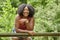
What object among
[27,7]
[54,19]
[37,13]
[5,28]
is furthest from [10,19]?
[27,7]

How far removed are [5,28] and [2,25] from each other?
35 centimetres

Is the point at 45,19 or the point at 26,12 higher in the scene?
the point at 26,12

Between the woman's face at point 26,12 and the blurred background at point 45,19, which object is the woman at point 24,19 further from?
the blurred background at point 45,19

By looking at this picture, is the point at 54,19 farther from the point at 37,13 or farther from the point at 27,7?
the point at 27,7

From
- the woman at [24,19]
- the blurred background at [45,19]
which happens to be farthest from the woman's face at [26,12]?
the blurred background at [45,19]

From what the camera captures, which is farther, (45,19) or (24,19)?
(45,19)

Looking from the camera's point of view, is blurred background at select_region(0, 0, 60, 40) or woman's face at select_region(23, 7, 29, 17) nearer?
woman's face at select_region(23, 7, 29, 17)

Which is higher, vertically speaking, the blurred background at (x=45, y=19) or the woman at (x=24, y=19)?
the woman at (x=24, y=19)

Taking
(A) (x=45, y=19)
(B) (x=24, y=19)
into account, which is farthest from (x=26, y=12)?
(A) (x=45, y=19)

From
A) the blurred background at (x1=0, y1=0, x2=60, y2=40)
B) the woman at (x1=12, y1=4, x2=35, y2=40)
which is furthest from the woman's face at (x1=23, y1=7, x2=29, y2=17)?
the blurred background at (x1=0, y1=0, x2=60, y2=40)

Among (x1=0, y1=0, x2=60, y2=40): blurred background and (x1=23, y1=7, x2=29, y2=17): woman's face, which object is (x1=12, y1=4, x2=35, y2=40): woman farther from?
(x1=0, y1=0, x2=60, y2=40): blurred background

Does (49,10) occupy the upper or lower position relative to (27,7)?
lower

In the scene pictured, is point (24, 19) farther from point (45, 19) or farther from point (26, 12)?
point (45, 19)

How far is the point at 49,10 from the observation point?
6.99 metres
